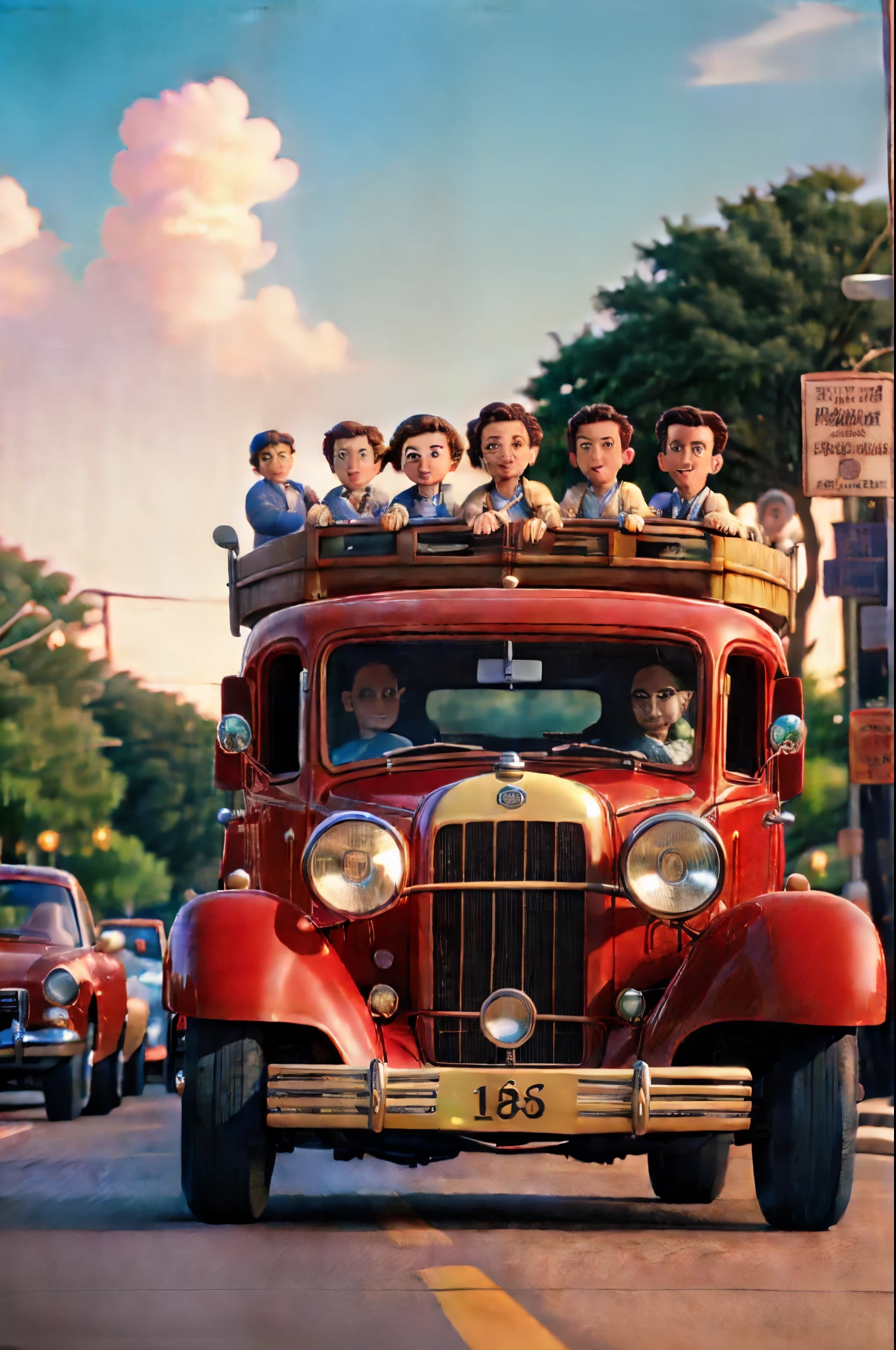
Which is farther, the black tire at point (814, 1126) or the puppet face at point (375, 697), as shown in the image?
the puppet face at point (375, 697)

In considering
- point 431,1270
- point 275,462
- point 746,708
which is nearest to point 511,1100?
point 431,1270

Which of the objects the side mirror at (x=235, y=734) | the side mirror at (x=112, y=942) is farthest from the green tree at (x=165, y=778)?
the side mirror at (x=235, y=734)

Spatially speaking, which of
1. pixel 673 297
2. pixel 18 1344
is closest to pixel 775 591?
pixel 18 1344

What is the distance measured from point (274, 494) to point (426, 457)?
85 cm

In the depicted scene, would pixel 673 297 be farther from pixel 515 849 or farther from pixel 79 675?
pixel 515 849

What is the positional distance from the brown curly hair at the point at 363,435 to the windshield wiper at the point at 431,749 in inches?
76.5

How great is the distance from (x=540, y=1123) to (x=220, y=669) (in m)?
5.69

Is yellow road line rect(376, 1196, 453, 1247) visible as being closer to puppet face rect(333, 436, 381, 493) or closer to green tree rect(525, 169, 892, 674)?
puppet face rect(333, 436, 381, 493)

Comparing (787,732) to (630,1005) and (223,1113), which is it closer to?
(630,1005)

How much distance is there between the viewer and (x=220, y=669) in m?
12.9

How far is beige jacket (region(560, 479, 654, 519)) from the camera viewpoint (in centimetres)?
1012

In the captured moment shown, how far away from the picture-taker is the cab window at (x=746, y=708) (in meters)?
9.55

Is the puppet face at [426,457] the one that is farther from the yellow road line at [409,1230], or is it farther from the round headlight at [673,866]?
the yellow road line at [409,1230]

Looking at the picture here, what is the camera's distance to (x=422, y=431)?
10.2m
